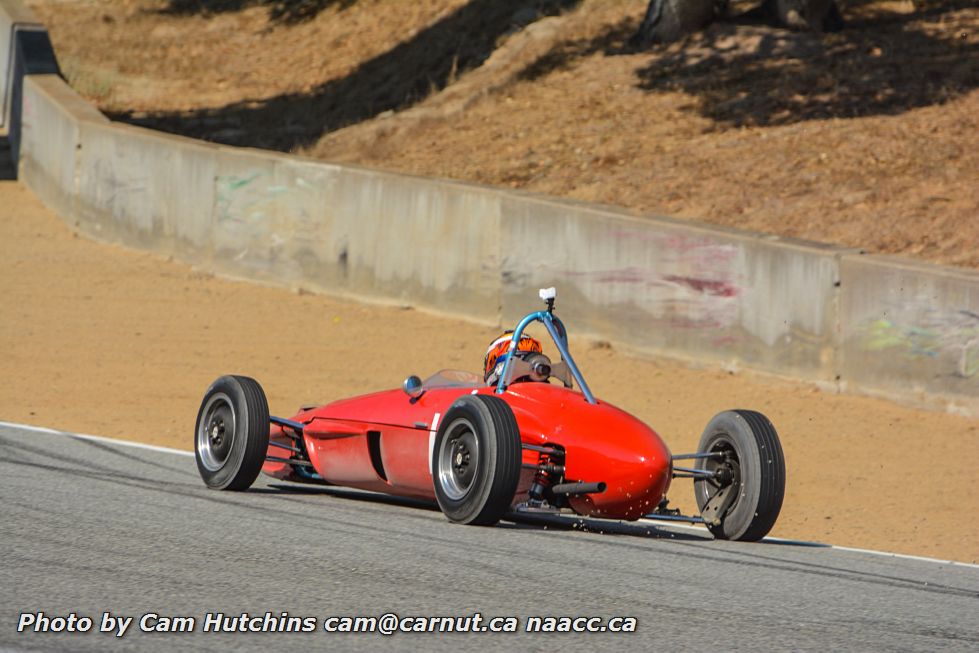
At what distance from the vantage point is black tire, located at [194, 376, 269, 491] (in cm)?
925

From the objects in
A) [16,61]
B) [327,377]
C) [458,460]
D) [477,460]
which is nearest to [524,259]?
[327,377]

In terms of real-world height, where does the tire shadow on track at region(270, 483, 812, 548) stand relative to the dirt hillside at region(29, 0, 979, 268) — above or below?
below

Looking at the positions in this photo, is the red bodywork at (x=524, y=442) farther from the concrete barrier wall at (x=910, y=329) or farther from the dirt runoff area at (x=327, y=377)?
the concrete barrier wall at (x=910, y=329)

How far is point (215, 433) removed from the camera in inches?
379

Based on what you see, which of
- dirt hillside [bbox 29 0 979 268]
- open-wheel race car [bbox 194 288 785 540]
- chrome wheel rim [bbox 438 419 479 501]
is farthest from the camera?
dirt hillside [bbox 29 0 979 268]

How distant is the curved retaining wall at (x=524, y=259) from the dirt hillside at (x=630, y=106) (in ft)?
8.86

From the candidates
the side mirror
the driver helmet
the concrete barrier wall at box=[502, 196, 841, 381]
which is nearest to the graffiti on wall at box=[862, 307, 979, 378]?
the concrete barrier wall at box=[502, 196, 841, 381]

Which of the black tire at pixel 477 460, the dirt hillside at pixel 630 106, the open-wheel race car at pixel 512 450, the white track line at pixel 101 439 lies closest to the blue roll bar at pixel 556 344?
the open-wheel race car at pixel 512 450

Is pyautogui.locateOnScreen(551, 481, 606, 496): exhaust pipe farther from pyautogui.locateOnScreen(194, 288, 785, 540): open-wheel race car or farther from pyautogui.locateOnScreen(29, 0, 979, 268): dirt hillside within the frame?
pyautogui.locateOnScreen(29, 0, 979, 268): dirt hillside

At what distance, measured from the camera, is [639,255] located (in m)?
14.9

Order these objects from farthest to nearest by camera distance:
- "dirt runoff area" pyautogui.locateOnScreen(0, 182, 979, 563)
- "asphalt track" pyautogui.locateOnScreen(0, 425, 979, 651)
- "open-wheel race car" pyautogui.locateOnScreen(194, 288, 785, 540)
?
1. "dirt runoff area" pyautogui.locateOnScreen(0, 182, 979, 563)
2. "open-wheel race car" pyautogui.locateOnScreen(194, 288, 785, 540)
3. "asphalt track" pyautogui.locateOnScreen(0, 425, 979, 651)

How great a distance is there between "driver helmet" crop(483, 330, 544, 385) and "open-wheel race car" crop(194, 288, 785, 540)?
0.02 m

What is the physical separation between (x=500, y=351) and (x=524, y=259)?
6463 mm

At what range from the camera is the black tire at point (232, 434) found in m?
9.25
